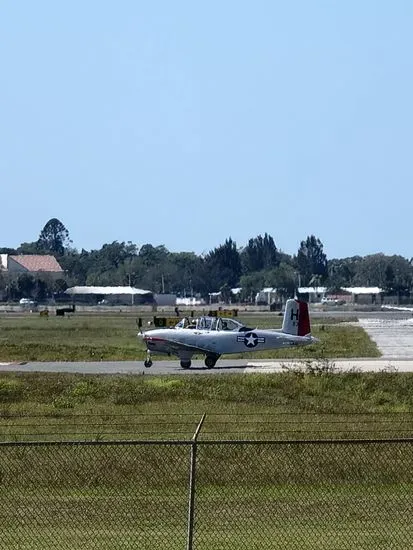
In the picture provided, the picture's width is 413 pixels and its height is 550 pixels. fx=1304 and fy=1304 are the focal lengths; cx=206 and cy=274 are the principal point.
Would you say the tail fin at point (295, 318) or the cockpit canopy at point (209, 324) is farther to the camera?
the tail fin at point (295, 318)

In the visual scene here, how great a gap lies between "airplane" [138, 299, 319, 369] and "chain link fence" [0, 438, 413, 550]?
26.2 meters

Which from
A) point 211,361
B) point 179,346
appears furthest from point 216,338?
point 179,346

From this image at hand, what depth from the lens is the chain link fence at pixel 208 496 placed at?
49.0ft

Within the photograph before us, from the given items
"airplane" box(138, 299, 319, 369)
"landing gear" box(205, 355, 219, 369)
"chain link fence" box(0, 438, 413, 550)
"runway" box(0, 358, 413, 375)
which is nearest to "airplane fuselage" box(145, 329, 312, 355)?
"airplane" box(138, 299, 319, 369)

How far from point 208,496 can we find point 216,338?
102ft

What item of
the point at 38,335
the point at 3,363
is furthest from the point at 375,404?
the point at 38,335

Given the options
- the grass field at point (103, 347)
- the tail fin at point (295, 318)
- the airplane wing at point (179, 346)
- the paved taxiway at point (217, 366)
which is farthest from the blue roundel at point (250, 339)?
the grass field at point (103, 347)

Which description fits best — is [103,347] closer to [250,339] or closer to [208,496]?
[250,339]

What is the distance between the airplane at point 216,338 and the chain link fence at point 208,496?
26.2 meters

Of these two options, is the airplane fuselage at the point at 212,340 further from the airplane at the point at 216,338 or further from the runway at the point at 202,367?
the runway at the point at 202,367

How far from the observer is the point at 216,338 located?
4866 cm

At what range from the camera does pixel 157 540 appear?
15.0 meters

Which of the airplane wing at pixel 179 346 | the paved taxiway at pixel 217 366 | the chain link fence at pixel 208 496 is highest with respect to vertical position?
the airplane wing at pixel 179 346

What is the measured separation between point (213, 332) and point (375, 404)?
1850 cm
